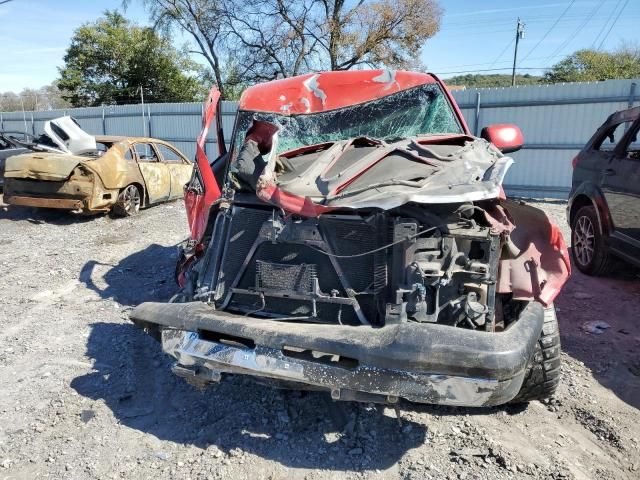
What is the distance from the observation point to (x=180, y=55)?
1226 inches

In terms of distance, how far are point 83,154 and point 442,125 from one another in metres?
7.10

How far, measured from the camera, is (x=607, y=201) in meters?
5.52

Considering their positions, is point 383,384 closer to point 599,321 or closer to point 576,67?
point 599,321

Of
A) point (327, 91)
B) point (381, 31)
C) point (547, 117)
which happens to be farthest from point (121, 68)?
point (327, 91)

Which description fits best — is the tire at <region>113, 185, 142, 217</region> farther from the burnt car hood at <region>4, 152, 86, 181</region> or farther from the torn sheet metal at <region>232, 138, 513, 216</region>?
the torn sheet metal at <region>232, 138, 513, 216</region>

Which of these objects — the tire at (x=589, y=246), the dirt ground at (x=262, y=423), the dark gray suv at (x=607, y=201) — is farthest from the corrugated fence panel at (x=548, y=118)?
the dirt ground at (x=262, y=423)

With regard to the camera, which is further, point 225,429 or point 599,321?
point 599,321

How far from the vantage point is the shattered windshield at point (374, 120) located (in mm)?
4160

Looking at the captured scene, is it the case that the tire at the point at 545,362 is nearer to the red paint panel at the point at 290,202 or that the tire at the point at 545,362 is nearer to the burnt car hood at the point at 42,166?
the red paint panel at the point at 290,202

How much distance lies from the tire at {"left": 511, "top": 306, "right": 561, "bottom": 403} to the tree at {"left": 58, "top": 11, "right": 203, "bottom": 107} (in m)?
30.9

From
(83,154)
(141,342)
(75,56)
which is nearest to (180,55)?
(75,56)

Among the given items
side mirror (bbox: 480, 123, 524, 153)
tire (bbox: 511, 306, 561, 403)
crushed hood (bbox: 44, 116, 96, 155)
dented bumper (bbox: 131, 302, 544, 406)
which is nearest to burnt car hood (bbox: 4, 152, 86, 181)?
crushed hood (bbox: 44, 116, 96, 155)

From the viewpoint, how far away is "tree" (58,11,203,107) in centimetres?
3095

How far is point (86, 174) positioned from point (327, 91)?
545cm
